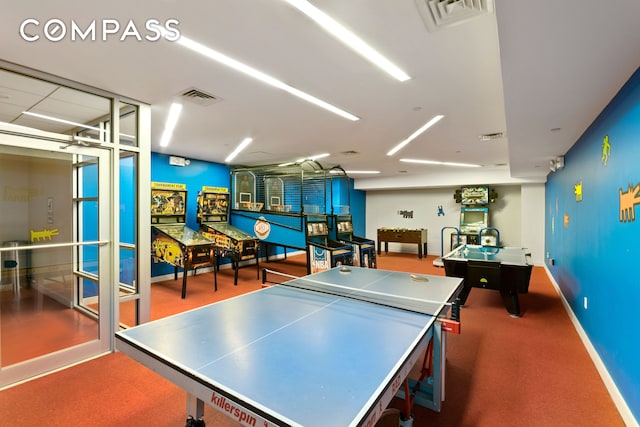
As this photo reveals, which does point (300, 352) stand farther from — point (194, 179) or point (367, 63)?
point (194, 179)

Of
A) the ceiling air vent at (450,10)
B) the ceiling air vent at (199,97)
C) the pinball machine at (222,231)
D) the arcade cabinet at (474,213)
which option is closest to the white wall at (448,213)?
the arcade cabinet at (474,213)

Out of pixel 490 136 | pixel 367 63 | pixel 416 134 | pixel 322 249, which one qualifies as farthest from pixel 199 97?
pixel 490 136

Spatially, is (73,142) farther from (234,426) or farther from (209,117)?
(234,426)

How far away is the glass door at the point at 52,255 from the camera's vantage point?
2889mm

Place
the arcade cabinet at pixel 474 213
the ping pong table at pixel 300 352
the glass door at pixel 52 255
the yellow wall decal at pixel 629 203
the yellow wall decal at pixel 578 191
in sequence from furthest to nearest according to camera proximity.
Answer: the arcade cabinet at pixel 474 213 → the yellow wall decal at pixel 578 191 → the glass door at pixel 52 255 → the yellow wall decal at pixel 629 203 → the ping pong table at pixel 300 352

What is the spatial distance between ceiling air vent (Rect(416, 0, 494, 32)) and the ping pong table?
74.1 inches

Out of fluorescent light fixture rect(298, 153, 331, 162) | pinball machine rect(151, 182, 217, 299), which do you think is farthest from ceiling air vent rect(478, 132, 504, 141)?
pinball machine rect(151, 182, 217, 299)

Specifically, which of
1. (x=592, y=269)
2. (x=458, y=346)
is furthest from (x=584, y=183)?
(x=458, y=346)

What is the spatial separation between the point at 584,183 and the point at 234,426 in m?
4.46

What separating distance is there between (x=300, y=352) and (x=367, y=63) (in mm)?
2216

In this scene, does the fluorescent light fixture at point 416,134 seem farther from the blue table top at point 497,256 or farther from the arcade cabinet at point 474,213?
the arcade cabinet at point 474,213

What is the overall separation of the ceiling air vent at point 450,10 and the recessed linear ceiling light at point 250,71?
1.43m

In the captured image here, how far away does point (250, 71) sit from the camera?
8.56 ft

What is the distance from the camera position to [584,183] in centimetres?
356
